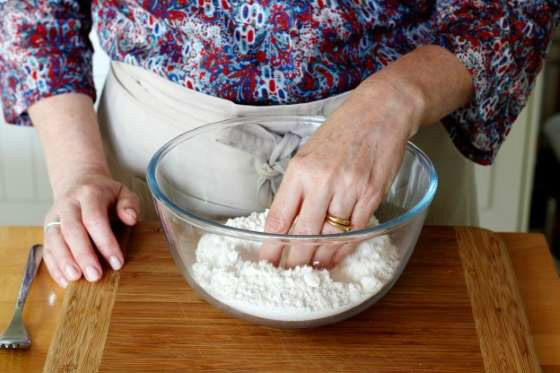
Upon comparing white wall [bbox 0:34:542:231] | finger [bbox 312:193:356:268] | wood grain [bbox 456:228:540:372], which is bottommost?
white wall [bbox 0:34:542:231]

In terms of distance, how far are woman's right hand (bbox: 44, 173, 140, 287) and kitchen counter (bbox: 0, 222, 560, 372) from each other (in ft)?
0.12

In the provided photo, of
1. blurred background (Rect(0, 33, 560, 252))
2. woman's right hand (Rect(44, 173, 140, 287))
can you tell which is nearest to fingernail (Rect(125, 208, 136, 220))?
woman's right hand (Rect(44, 173, 140, 287))

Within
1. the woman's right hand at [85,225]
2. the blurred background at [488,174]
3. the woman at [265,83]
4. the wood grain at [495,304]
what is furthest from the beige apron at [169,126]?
the blurred background at [488,174]

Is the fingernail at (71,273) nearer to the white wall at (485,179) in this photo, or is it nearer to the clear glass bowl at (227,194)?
the clear glass bowl at (227,194)

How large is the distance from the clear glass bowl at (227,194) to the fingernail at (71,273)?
133 millimetres

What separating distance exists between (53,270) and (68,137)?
23 centimetres

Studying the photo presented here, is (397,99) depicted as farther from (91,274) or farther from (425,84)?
(91,274)

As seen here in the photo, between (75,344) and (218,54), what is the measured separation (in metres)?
0.44

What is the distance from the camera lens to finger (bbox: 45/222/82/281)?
35.5 inches

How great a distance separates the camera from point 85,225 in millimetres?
948

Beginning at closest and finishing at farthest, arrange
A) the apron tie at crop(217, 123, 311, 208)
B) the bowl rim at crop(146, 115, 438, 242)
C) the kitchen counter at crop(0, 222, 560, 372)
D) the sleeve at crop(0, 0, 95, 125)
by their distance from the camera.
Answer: the bowl rim at crop(146, 115, 438, 242) < the kitchen counter at crop(0, 222, 560, 372) < the apron tie at crop(217, 123, 311, 208) < the sleeve at crop(0, 0, 95, 125)

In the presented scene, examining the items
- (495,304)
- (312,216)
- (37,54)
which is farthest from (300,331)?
(37,54)

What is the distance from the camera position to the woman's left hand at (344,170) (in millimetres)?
787

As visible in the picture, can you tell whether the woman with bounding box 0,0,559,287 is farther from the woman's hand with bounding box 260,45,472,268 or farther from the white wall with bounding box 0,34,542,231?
the white wall with bounding box 0,34,542,231
